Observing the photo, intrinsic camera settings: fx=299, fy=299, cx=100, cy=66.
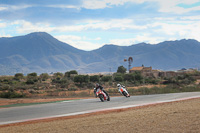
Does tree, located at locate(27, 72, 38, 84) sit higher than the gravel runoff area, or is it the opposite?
tree, located at locate(27, 72, 38, 84)

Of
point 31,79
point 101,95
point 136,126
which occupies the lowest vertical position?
point 136,126

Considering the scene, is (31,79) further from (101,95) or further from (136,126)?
(136,126)

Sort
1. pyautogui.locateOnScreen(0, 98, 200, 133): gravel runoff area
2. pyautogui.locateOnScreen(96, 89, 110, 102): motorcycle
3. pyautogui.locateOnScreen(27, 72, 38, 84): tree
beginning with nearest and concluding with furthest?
pyautogui.locateOnScreen(0, 98, 200, 133): gravel runoff area
pyautogui.locateOnScreen(96, 89, 110, 102): motorcycle
pyautogui.locateOnScreen(27, 72, 38, 84): tree

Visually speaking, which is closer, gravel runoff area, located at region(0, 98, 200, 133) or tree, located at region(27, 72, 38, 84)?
gravel runoff area, located at region(0, 98, 200, 133)

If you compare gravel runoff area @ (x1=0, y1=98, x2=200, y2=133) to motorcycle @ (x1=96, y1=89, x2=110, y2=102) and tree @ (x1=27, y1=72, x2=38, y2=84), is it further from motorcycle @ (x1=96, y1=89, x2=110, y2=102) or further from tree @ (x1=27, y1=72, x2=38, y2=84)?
tree @ (x1=27, y1=72, x2=38, y2=84)

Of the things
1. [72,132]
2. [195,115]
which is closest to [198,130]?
[195,115]

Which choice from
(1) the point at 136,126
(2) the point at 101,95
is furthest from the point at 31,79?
(1) the point at 136,126

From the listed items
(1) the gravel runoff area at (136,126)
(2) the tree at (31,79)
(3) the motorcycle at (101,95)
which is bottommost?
(1) the gravel runoff area at (136,126)

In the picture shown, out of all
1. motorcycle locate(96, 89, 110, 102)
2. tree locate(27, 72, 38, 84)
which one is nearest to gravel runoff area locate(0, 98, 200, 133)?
motorcycle locate(96, 89, 110, 102)

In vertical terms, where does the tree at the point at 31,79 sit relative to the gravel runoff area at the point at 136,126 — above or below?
above

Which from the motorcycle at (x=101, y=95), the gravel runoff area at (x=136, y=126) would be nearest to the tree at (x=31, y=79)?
the motorcycle at (x=101, y=95)

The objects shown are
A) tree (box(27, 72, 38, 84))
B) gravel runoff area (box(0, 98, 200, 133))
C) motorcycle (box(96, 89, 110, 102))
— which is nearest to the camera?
gravel runoff area (box(0, 98, 200, 133))

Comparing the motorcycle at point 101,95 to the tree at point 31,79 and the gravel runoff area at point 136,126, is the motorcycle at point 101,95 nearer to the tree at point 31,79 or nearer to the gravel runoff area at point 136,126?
the gravel runoff area at point 136,126

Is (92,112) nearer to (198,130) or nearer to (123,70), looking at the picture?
(198,130)
